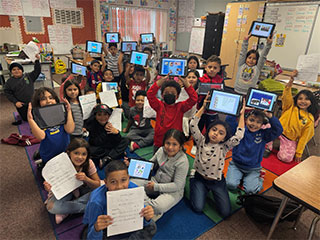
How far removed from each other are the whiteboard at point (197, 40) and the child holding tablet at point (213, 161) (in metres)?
6.18

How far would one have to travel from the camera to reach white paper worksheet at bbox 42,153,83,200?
1657mm

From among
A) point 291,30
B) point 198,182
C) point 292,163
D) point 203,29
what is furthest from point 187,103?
point 203,29

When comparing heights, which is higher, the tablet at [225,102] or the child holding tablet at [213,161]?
the tablet at [225,102]

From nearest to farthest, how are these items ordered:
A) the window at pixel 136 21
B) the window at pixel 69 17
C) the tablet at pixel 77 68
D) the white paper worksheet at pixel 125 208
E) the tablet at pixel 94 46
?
the white paper worksheet at pixel 125 208
the tablet at pixel 77 68
the tablet at pixel 94 46
the window at pixel 69 17
the window at pixel 136 21

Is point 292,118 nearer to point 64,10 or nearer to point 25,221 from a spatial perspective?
point 25,221

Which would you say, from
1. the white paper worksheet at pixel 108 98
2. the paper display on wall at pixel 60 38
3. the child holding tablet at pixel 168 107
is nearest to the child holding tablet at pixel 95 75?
the white paper worksheet at pixel 108 98

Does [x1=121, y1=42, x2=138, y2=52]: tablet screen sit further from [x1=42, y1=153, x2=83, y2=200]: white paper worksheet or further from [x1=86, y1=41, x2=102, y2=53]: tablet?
[x1=42, y1=153, x2=83, y2=200]: white paper worksheet

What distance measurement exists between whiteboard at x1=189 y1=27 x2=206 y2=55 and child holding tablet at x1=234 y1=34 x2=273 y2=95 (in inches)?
179

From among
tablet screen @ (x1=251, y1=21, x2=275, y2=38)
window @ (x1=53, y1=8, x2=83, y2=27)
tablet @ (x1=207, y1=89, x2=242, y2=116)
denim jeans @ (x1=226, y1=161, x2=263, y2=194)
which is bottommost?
denim jeans @ (x1=226, y1=161, x2=263, y2=194)

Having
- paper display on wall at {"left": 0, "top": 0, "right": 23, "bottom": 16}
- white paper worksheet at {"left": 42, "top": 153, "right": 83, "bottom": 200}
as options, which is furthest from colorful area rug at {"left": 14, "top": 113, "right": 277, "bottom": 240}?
paper display on wall at {"left": 0, "top": 0, "right": 23, "bottom": 16}

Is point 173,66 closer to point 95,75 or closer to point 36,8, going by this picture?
point 95,75

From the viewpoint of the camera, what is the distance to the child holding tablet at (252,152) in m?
2.28

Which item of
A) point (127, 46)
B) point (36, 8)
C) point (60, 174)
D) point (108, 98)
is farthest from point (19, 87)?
point (36, 8)

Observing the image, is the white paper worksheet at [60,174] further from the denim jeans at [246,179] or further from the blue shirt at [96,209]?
the denim jeans at [246,179]
